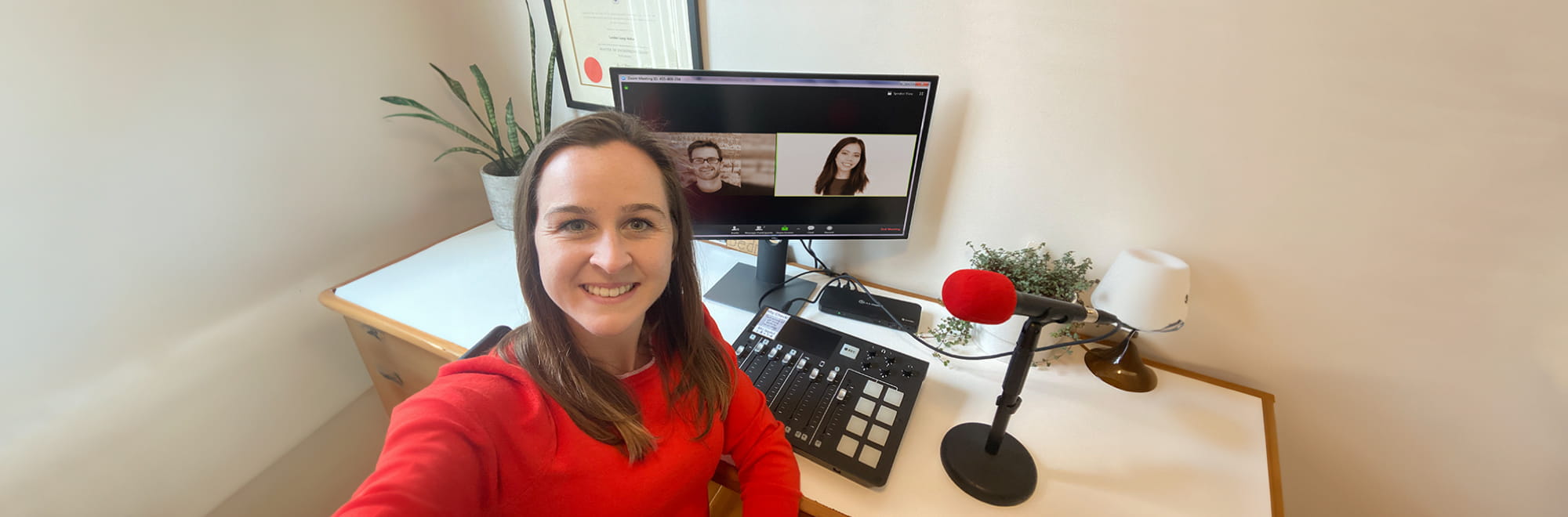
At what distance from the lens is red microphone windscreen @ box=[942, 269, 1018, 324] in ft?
1.79

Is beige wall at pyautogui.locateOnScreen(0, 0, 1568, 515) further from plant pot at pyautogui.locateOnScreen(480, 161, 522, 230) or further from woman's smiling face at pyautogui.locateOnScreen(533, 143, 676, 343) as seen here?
→ woman's smiling face at pyautogui.locateOnScreen(533, 143, 676, 343)

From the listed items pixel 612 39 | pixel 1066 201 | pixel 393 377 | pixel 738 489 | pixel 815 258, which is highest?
pixel 612 39

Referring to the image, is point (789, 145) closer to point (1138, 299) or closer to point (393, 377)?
point (1138, 299)

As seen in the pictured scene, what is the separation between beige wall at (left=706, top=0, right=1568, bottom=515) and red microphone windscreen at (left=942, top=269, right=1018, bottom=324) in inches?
20.9

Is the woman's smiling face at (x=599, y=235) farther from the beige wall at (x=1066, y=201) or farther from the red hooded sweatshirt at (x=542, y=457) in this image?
the beige wall at (x=1066, y=201)

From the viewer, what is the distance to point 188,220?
1.02 metres

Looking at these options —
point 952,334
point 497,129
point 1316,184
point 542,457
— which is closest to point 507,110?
point 497,129

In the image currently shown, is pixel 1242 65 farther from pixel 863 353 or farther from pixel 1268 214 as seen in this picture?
pixel 863 353

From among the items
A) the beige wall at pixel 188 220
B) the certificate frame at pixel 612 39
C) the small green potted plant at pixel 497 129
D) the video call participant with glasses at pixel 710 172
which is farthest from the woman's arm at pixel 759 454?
the beige wall at pixel 188 220

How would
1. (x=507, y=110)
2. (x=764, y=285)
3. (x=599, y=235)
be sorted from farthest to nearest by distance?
(x=507, y=110)
(x=764, y=285)
(x=599, y=235)

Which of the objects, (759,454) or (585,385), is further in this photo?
(759,454)

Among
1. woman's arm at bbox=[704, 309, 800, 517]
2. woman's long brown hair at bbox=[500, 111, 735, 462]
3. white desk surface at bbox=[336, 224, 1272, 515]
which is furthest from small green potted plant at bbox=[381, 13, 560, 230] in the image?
woman's arm at bbox=[704, 309, 800, 517]

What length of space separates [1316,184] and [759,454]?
38.2 inches

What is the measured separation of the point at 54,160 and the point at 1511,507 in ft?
8.30
